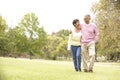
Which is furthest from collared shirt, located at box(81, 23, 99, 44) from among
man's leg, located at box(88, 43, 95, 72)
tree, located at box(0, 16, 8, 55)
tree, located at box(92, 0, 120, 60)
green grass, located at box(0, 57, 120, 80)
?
tree, located at box(92, 0, 120, 60)

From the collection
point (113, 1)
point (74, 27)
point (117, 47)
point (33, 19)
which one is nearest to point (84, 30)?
point (74, 27)

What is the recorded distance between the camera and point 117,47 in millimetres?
32656

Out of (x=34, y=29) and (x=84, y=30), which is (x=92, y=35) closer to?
(x=84, y=30)

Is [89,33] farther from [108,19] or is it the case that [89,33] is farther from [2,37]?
[108,19]

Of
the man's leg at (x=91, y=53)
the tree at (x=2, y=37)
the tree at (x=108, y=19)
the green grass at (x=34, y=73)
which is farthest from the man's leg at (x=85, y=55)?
the tree at (x=108, y=19)

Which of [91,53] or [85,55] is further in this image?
[85,55]

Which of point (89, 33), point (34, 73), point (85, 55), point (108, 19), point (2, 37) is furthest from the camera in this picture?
point (108, 19)

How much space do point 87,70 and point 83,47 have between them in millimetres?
422

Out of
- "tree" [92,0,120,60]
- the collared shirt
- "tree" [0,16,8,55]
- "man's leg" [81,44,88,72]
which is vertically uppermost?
"tree" [92,0,120,60]

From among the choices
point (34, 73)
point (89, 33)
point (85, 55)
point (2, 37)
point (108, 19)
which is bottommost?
point (34, 73)

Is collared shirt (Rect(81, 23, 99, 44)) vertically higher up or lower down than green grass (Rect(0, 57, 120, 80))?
higher up

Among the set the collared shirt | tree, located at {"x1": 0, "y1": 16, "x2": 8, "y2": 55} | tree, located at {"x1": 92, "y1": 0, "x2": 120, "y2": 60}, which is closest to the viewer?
tree, located at {"x1": 0, "y1": 16, "x2": 8, "y2": 55}

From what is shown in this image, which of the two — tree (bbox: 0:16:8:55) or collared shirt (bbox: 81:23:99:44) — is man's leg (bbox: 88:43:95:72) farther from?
tree (bbox: 0:16:8:55)

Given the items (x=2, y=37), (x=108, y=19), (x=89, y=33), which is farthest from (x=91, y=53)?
(x=108, y=19)
